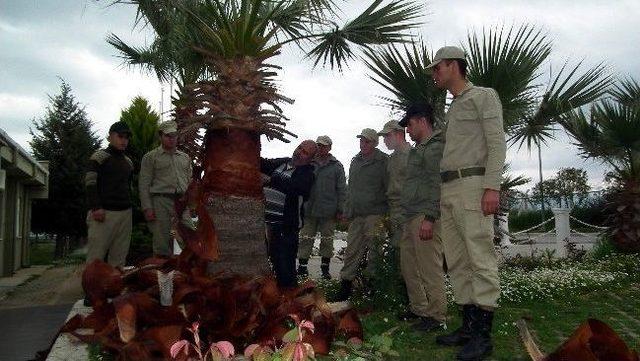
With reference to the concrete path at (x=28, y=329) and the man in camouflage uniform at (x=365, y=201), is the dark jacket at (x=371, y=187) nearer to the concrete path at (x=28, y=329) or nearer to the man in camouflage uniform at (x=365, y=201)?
the man in camouflage uniform at (x=365, y=201)

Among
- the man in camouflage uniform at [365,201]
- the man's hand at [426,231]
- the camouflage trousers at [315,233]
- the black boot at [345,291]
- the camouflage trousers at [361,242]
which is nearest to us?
the man's hand at [426,231]

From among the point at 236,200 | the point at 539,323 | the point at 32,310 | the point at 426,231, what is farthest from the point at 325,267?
the point at 426,231

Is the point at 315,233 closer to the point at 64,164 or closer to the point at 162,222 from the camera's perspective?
the point at 162,222

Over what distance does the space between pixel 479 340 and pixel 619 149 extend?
340 inches

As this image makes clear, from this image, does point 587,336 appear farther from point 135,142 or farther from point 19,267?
point 19,267

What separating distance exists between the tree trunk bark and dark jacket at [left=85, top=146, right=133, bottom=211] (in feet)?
5.33

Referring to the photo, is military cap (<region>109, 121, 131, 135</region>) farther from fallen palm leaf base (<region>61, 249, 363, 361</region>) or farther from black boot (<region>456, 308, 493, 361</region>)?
black boot (<region>456, 308, 493, 361</region>)

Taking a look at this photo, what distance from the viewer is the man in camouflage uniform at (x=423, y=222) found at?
4.68 meters

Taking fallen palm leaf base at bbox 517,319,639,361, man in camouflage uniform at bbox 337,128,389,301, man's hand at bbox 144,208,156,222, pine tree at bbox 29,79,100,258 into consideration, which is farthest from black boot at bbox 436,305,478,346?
pine tree at bbox 29,79,100,258

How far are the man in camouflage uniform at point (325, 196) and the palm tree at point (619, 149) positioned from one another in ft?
14.7

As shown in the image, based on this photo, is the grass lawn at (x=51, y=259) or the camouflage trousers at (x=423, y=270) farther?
the grass lawn at (x=51, y=259)

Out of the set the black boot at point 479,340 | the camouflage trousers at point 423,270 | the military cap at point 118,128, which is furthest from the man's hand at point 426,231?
the military cap at point 118,128

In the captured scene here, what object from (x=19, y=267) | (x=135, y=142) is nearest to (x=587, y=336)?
(x=135, y=142)

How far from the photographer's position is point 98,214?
18.9 feet
